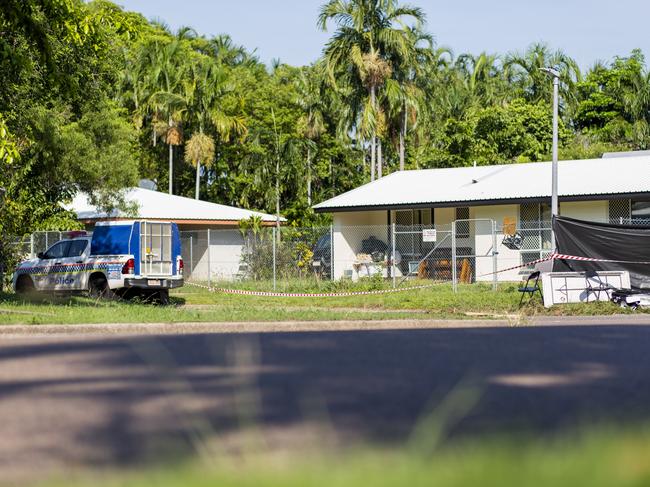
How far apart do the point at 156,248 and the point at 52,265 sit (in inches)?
115

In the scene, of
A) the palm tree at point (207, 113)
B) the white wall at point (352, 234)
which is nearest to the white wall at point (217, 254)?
the white wall at point (352, 234)

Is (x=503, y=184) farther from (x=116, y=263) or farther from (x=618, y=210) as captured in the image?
(x=116, y=263)

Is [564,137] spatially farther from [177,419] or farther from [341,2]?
[177,419]

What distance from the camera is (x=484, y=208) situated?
3550 cm

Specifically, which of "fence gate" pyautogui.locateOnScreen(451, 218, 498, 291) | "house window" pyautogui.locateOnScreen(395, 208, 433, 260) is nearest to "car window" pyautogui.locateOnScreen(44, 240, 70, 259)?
"house window" pyautogui.locateOnScreen(395, 208, 433, 260)

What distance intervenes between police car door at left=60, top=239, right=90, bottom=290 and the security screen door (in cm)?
159

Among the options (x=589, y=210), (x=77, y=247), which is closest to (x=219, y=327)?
(x=77, y=247)

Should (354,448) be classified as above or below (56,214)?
below

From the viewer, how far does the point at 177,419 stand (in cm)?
561

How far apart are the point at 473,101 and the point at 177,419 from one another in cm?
5693

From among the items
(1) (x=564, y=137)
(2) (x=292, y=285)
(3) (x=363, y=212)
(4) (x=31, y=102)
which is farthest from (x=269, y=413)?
(1) (x=564, y=137)

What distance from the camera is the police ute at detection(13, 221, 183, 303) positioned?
81.2 feet

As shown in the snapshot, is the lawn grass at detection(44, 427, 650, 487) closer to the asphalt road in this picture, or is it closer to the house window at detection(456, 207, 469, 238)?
the asphalt road

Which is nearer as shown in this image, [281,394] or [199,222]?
[281,394]
